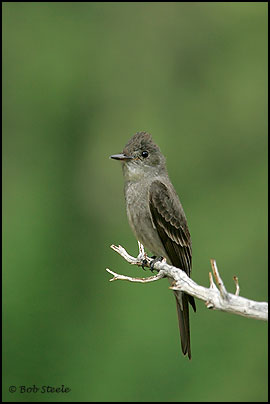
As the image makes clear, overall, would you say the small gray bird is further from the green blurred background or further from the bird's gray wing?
the green blurred background

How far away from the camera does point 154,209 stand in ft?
Result: 17.1

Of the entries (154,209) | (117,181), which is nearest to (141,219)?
(154,209)

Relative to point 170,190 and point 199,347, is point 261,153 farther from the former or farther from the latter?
point 170,190

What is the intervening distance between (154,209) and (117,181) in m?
4.35

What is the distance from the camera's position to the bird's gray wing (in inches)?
204

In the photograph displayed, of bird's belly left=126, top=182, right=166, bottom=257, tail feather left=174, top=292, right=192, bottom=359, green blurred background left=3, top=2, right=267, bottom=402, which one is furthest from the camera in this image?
green blurred background left=3, top=2, right=267, bottom=402

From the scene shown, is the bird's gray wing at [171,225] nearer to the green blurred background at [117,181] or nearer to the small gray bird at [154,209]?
the small gray bird at [154,209]

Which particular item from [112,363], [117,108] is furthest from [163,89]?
[112,363]

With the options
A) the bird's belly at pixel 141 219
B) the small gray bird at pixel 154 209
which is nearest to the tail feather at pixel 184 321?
the small gray bird at pixel 154 209

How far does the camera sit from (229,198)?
10.1m

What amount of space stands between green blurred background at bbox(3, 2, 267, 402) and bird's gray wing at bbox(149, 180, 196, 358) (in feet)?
10.3

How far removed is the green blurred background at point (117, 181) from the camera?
344 inches

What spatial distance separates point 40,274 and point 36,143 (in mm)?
2060

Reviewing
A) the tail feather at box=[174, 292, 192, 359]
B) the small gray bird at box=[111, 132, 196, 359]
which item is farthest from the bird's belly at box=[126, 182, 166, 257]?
the tail feather at box=[174, 292, 192, 359]
